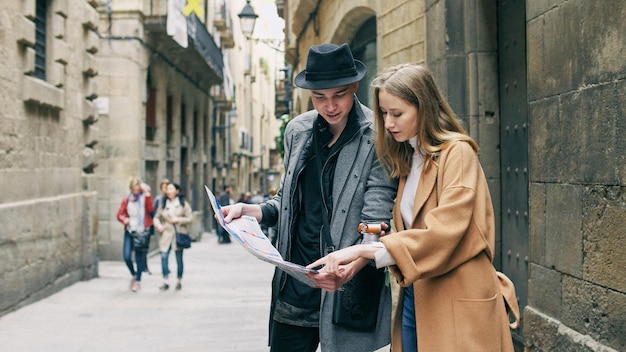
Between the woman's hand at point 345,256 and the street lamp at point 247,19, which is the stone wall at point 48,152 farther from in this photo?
the street lamp at point 247,19

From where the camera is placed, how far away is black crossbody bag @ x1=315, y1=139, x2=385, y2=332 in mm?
2863

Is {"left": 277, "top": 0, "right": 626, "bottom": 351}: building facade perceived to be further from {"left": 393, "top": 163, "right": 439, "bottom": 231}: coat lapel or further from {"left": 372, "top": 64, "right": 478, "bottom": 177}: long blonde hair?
{"left": 393, "top": 163, "right": 439, "bottom": 231}: coat lapel

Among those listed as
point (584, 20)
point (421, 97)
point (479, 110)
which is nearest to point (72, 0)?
point (479, 110)

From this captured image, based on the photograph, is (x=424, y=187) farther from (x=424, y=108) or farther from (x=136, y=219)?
(x=136, y=219)

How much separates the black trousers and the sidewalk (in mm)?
3791

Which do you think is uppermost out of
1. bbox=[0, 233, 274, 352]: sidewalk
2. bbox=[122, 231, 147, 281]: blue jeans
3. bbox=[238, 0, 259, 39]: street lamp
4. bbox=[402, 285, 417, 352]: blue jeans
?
bbox=[238, 0, 259, 39]: street lamp

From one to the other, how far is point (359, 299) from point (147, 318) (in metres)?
6.37

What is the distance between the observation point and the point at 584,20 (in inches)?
161

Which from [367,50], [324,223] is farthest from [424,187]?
[367,50]

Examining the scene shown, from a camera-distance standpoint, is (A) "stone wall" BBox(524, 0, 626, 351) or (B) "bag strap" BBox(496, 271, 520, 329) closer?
(B) "bag strap" BBox(496, 271, 520, 329)

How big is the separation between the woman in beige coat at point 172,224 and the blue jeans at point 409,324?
910 cm

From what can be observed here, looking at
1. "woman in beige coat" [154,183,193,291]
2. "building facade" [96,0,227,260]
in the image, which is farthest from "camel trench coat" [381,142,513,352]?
"building facade" [96,0,227,260]

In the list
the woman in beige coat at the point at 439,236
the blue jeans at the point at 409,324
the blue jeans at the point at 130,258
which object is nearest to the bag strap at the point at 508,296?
the woman in beige coat at the point at 439,236

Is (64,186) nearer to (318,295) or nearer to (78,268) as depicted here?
(78,268)
